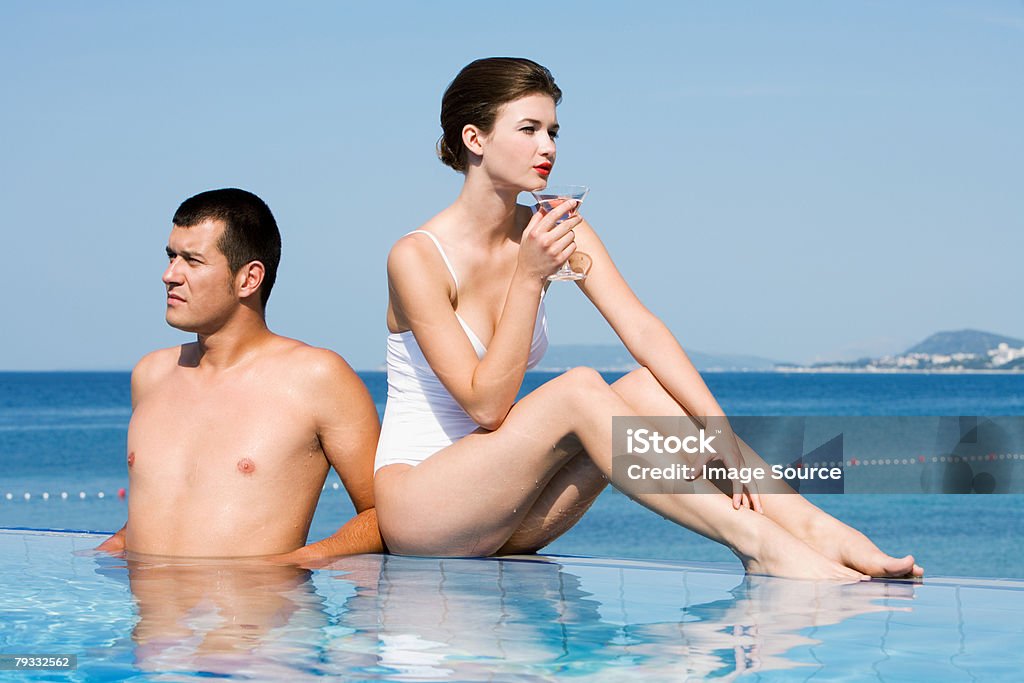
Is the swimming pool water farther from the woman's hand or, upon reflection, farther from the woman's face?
the woman's face

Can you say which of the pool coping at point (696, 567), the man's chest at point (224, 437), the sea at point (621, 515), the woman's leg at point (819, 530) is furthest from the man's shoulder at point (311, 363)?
the sea at point (621, 515)

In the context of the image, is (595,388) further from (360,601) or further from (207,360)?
(207,360)

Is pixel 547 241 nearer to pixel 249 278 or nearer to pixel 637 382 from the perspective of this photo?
pixel 637 382

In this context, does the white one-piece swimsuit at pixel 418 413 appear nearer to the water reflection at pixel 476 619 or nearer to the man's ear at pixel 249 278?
the water reflection at pixel 476 619

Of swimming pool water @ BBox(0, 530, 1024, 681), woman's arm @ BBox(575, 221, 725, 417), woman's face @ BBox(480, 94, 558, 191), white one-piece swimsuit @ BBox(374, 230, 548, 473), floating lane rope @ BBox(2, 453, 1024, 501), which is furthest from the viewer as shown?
→ floating lane rope @ BBox(2, 453, 1024, 501)

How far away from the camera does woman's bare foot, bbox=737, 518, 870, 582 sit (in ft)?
12.1

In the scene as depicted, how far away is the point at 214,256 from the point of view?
423 centimetres

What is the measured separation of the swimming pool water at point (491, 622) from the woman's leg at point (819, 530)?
0.08 meters

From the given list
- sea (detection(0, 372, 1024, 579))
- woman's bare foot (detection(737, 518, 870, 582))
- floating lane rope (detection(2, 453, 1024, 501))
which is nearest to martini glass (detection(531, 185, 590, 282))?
woman's bare foot (detection(737, 518, 870, 582))

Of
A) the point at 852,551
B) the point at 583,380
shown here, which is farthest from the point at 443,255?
the point at 852,551

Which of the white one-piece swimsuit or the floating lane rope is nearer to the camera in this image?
the white one-piece swimsuit

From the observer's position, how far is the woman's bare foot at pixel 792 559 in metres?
3.69

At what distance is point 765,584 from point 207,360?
2.14m

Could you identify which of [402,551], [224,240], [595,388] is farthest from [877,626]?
[224,240]
